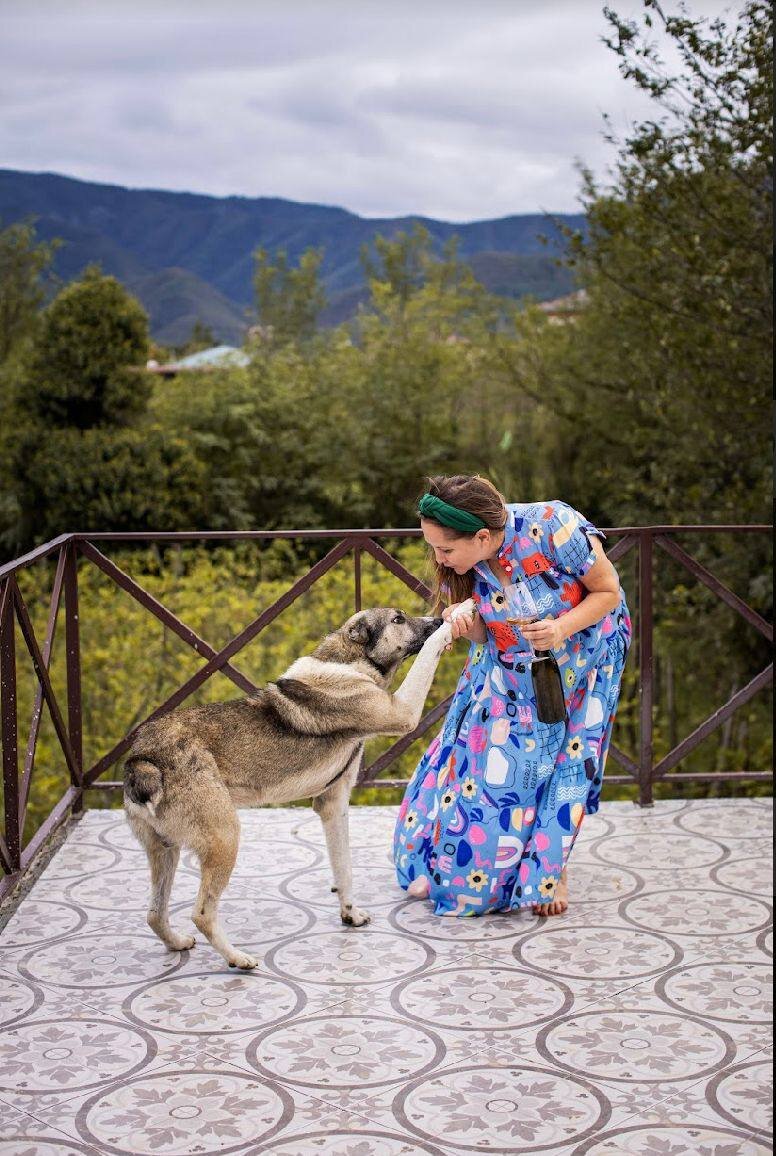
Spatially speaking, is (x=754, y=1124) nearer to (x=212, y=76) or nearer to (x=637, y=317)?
(x=212, y=76)

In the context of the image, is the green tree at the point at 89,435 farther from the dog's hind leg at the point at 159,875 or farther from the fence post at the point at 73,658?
the dog's hind leg at the point at 159,875

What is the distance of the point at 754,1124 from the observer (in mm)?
2336

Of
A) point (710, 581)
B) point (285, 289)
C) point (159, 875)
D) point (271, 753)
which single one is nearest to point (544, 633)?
point (271, 753)

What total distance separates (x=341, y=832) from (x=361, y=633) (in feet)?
1.87

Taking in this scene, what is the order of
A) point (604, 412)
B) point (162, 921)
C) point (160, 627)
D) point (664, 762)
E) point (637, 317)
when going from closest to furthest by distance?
point (162, 921)
point (664, 762)
point (637, 317)
point (160, 627)
point (604, 412)

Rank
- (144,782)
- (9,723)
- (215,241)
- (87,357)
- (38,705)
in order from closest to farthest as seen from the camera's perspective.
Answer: (144,782), (9,723), (38,705), (87,357), (215,241)

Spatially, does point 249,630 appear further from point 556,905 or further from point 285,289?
point 285,289

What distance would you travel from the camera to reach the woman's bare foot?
136 inches

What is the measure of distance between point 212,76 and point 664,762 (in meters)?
3.01

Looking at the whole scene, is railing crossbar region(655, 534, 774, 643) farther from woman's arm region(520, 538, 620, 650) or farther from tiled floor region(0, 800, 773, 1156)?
woman's arm region(520, 538, 620, 650)

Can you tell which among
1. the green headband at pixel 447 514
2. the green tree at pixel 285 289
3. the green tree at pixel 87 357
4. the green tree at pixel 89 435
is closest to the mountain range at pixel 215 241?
the green tree at pixel 285 289

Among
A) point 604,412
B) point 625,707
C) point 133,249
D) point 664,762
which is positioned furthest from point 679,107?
point 133,249

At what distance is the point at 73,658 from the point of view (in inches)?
174

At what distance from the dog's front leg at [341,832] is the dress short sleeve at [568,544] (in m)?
0.77
